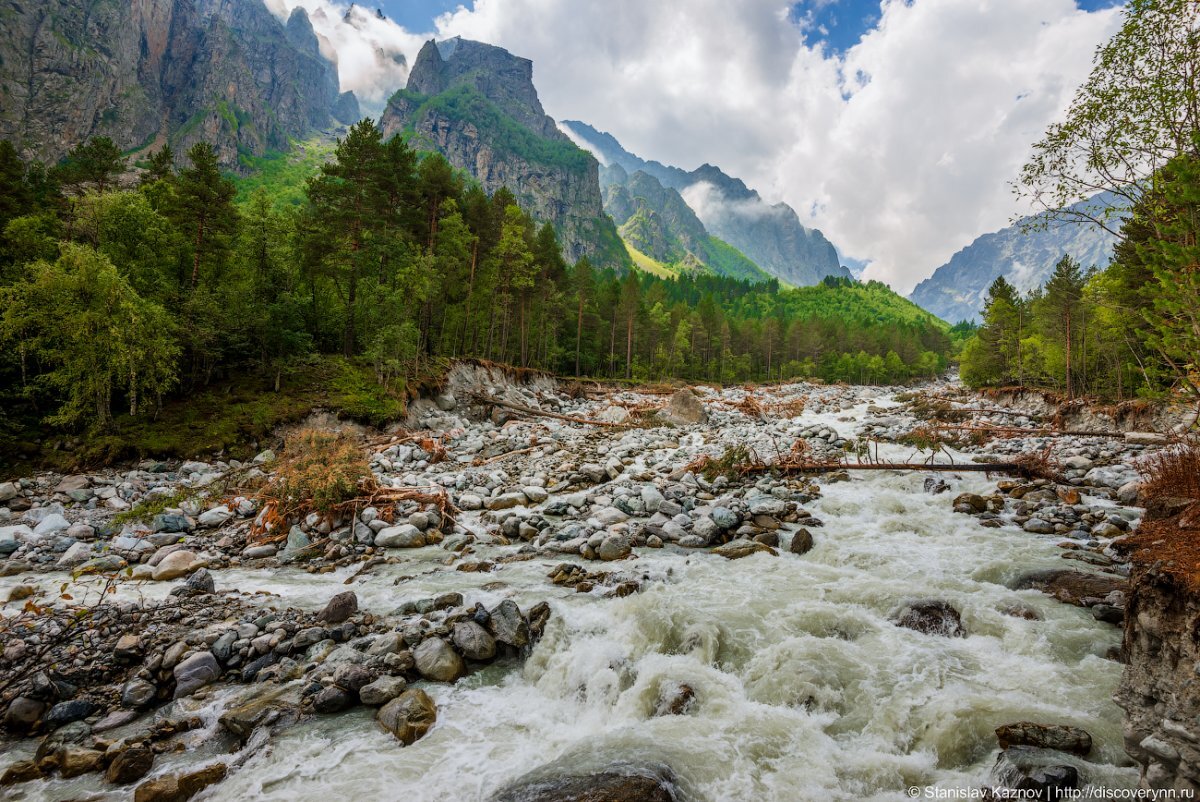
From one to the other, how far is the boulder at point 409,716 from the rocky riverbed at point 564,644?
30 mm

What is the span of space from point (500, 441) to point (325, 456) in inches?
379

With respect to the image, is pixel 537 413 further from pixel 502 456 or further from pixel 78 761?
pixel 78 761

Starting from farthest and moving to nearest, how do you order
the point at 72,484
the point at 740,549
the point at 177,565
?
the point at 72,484 < the point at 740,549 < the point at 177,565

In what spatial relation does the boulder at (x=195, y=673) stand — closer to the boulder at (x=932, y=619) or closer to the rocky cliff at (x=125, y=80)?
the boulder at (x=932, y=619)

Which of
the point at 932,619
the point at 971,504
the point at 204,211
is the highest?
the point at 204,211

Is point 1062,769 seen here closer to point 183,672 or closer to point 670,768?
point 670,768

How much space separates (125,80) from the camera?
138 metres

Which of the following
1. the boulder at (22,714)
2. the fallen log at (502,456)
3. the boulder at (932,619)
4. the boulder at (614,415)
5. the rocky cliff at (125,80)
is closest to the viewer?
the boulder at (22,714)

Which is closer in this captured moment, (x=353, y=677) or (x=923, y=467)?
(x=353, y=677)

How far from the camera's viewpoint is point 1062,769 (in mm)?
4156

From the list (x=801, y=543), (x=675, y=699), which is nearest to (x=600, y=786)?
(x=675, y=699)

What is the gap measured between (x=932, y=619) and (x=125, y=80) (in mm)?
221199

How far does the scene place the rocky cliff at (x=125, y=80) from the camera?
336ft

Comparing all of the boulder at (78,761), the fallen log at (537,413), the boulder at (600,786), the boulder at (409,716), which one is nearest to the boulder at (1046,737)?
the boulder at (600,786)
